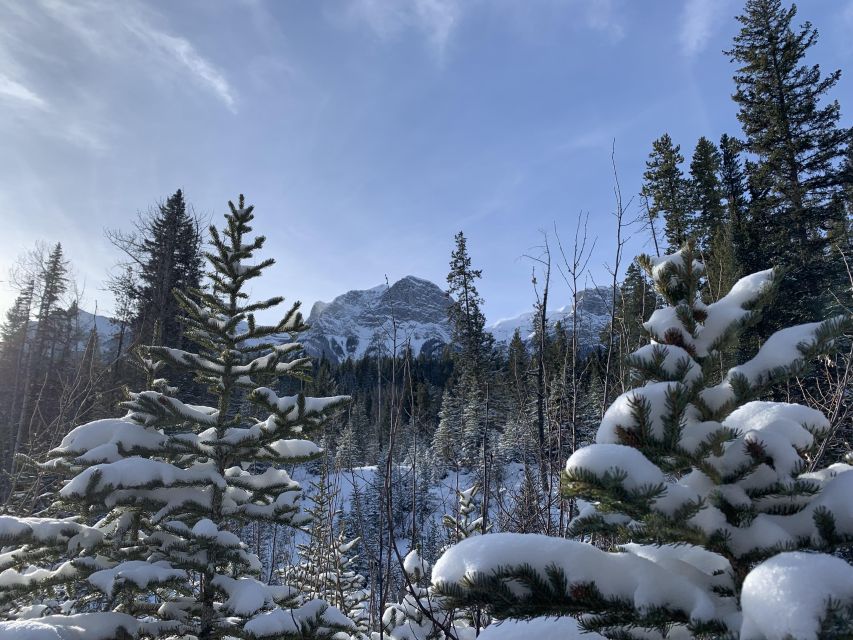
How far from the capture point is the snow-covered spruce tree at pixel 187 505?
3.72 m

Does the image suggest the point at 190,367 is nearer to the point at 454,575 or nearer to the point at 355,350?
the point at 454,575

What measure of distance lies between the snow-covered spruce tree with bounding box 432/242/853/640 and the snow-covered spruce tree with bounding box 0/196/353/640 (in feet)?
8.91

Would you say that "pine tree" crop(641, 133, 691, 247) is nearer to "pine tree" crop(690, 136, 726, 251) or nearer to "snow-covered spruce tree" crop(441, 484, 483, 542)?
"pine tree" crop(690, 136, 726, 251)

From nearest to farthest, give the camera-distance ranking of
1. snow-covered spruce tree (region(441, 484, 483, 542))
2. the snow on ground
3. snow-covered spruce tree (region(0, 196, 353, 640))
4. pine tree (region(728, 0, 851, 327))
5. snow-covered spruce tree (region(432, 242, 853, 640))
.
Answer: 1. snow-covered spruce tree (region(432, 242, 853, 640))
2. the snow on ground
3. snow-covered spruce tree (region(0, 196, 353, 640))
4. snow-covered spruce tree (region(441, 484, 483, 542))
5. pine tree (region(728, 0, 851, 327))

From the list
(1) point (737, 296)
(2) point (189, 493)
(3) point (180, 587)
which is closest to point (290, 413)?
(2) point (189, 493)

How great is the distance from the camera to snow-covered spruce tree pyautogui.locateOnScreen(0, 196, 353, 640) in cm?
372

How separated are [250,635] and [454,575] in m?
2.99

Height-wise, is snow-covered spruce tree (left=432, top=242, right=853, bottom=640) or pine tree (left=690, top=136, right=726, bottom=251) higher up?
pine tree (left=690, top=136, right=726, bottom=251)

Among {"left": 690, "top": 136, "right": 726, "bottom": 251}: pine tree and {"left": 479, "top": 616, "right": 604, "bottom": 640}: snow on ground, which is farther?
{"left": 690, "top": 136, "right": 726, "bottom": 251}: pine tree

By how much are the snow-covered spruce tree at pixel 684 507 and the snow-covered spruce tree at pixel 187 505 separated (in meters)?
2.72

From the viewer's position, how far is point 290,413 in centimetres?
435

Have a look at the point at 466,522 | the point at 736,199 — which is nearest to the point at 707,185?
the point at 736,199

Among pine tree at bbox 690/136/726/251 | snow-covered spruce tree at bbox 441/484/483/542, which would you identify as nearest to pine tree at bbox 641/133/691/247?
pine tree at bbox 690/136/726/251

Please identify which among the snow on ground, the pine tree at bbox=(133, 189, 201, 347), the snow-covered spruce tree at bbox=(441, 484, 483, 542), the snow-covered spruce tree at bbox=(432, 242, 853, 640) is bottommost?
the snow-covered spruce tree at bbox=(441, 484, 483, 542)
